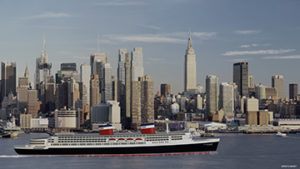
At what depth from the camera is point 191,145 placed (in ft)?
278

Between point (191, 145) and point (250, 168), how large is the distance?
53.5ft

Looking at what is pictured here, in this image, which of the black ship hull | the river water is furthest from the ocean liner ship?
the river water

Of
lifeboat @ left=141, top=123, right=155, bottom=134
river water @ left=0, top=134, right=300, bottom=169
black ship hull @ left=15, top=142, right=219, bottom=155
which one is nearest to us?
river water @ left=0, top=134, right=300, bottom=169

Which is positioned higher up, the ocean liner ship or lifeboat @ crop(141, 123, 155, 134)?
lifeboat @ crop(141, 123, 155, 134)

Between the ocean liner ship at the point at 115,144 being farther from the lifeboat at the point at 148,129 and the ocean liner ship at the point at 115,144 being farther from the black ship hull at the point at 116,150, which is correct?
the lifeboat at the point at 148,129

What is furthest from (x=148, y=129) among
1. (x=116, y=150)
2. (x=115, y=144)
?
(x=116, y=150)

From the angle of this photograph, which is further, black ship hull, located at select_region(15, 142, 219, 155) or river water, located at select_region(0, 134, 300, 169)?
black ship hull, located at select_region(15, 142, 219, 155)

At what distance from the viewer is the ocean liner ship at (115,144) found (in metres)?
84.0

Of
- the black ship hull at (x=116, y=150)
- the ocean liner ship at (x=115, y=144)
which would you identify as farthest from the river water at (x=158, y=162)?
the ocean liner ship at (x=115, y=144)

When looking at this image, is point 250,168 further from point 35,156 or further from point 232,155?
point 35,156

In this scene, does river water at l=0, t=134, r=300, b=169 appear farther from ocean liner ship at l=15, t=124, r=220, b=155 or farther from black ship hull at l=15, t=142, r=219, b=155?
ocean liner ship at l=15, t=124, r=220, b=155

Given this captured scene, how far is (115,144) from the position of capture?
3332 inches

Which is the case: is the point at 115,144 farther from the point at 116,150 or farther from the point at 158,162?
the point at 158,162

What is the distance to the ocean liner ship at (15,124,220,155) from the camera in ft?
276
